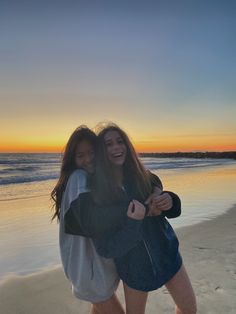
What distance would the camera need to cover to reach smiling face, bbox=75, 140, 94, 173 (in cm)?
273

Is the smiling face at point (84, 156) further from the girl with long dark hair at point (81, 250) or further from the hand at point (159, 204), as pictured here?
the hand at point (159, 204)

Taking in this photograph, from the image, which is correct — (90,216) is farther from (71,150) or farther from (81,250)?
(71,150)

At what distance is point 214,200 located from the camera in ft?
40.9

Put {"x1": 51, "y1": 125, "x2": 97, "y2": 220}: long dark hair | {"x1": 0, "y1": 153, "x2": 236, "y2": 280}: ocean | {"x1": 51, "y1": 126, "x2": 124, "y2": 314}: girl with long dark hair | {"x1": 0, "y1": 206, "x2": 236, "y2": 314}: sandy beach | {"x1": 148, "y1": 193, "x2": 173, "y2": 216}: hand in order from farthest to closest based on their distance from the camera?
{"x1": 0, "y1": 153, "x2": 236, "y2": 280}: ocean < {"x1": 0, "y1": 206, "x2": 236, "y2": 314}: sandy beach < {"x1": 51, "y1": 125, "x2": 97, "y2": 220}: long dark hair < {"x1": 148, "y1": 193, "x2": 173, "y2": 216}: hand < {"x1": 51, "y1": 126, "x2": 124, "y2": 314}: girl with long dark hair

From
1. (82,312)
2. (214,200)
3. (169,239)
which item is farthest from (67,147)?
(214,200)

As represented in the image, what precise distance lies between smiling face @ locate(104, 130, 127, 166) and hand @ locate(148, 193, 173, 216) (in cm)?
40

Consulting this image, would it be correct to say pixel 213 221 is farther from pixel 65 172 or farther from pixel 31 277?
pixel 65 172

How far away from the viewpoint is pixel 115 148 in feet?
9.22

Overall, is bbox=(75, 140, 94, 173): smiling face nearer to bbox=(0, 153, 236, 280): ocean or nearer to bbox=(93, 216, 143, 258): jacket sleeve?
bbox=(0, 153, 236, 280): ocean

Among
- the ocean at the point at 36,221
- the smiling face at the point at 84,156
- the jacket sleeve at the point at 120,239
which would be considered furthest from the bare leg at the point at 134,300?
the ocean at the point at 36,221

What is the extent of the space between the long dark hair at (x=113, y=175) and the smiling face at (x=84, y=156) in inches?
2.4

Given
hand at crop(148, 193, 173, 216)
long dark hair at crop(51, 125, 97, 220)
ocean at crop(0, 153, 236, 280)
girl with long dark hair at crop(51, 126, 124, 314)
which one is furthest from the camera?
ocean at crop(0, 153, 236, 280)

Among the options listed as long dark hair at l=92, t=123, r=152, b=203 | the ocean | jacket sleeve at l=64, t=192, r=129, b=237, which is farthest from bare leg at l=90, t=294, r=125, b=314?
the ocean

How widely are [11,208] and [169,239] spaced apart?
366 inches
